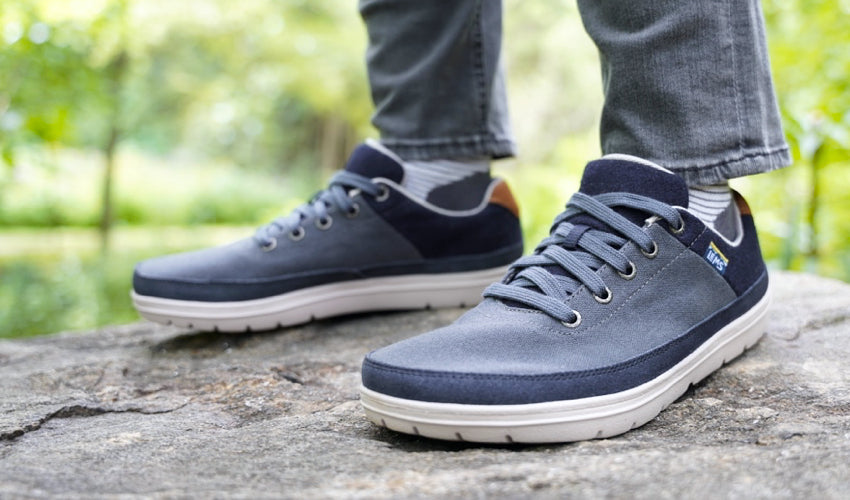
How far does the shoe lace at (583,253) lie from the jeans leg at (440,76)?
56cm

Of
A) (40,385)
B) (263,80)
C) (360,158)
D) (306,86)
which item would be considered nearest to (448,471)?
(40,385)

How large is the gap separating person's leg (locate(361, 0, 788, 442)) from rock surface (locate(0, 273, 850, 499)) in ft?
0.18

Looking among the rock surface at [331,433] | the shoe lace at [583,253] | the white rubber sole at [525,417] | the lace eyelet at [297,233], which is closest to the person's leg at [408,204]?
the lace eyelet at [297,233]

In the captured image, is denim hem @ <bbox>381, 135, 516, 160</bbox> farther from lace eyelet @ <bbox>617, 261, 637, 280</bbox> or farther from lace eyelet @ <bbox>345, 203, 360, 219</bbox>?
lace eyelet @ <bbox>617, 261, 637, 280</bbox>

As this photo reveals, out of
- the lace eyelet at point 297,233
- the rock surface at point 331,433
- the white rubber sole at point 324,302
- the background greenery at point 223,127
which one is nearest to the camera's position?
the rock surface at point 331,433

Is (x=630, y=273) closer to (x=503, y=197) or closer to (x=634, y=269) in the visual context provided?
(x=634, y=269)

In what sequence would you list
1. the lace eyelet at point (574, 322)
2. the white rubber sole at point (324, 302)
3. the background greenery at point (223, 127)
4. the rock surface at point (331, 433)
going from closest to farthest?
1. the rock surface at point (331, 433)
2. the lace eyelet at point (574, 322)
3. the white rubber sole at point (324, 302)
4. the background greenery at point (223, 127)

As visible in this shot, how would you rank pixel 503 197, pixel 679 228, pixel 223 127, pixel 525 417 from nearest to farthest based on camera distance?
pixel 525 417 → pixel 679 228 → pixel 503 197 → pixel 223 127

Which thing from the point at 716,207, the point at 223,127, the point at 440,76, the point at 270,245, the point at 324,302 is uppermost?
the point at 440,76

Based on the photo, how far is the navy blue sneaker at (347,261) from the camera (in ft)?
4.75

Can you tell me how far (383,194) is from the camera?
1571 mm

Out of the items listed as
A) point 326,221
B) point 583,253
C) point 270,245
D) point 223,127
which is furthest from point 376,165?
point 223,127

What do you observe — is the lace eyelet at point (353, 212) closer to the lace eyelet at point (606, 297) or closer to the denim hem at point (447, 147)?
the denim hem at point (447, 147)

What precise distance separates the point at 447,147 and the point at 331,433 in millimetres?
817
